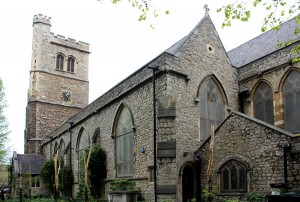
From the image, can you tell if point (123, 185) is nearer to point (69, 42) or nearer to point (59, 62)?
point (59, 62)

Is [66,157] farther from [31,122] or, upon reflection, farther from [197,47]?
[197,47]

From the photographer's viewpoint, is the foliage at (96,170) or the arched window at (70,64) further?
the arched window at (70,64)


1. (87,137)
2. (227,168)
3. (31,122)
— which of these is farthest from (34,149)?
(227,168)

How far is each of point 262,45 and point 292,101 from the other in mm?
5486

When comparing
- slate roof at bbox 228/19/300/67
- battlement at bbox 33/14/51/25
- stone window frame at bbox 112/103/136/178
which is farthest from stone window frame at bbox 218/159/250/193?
battlement at bbox 33/14/51/25

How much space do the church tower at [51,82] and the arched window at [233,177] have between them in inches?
1151

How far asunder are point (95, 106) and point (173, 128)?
914 cm

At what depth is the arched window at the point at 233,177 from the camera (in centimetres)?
1228

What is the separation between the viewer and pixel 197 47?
622 inches

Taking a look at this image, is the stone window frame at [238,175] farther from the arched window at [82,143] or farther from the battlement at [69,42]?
the battlement at [69,42]

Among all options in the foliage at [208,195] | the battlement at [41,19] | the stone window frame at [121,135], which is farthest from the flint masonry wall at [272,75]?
the battlement at [41,19]

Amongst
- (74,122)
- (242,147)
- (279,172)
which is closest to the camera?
(279,172)

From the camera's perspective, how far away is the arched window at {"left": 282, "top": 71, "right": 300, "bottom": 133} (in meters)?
14.7

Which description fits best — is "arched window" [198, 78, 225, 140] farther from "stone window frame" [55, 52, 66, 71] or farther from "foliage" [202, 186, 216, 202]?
"stone window frame" [55, 52, 66, 71]
